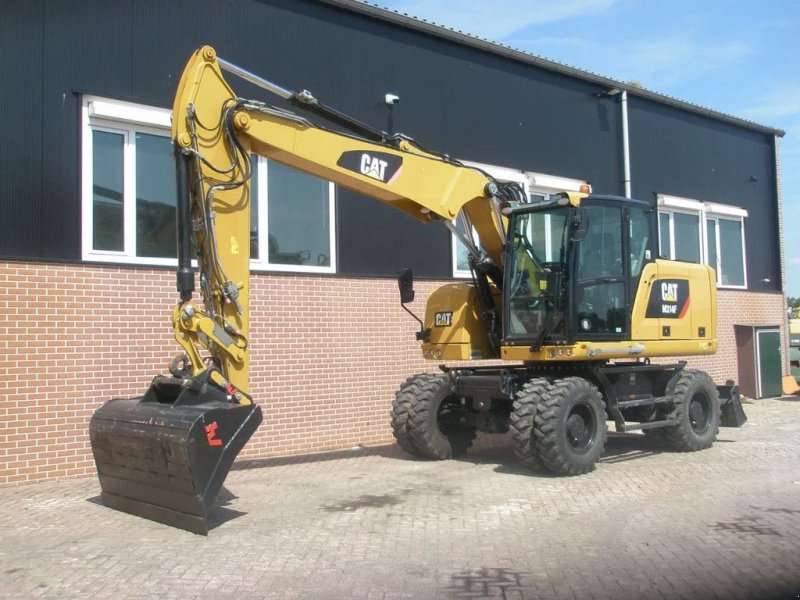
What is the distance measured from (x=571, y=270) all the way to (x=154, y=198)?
5.31 meters

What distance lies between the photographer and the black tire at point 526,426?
8828mm

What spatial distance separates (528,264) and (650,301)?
173 cm

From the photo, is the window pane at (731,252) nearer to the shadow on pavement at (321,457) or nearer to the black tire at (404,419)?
the shadow on pavement at (321,457)

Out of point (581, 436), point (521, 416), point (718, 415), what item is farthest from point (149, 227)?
point (718, 415)

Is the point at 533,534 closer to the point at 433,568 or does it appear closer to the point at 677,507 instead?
the point at 433,568

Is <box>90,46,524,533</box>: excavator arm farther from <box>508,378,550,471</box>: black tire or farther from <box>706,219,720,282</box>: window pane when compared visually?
<box>706,219,720,282</box>: window pane

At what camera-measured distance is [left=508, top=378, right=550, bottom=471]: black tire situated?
883cm

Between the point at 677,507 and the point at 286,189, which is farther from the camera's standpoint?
the point at 286,189

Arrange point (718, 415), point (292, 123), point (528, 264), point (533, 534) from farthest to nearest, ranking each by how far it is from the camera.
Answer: point (718, 415) < point (528, 264) < point (292, 123) < point (533, 534)

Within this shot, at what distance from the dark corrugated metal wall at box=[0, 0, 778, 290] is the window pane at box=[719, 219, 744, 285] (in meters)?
1.04

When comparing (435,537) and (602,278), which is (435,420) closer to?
(602,278)

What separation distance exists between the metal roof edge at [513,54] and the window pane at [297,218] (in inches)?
105

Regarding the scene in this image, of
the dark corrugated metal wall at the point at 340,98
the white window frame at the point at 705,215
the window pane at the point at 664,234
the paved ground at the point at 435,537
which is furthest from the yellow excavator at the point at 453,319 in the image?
the white window frame at the point at 705,215

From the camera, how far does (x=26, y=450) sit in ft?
29.3
